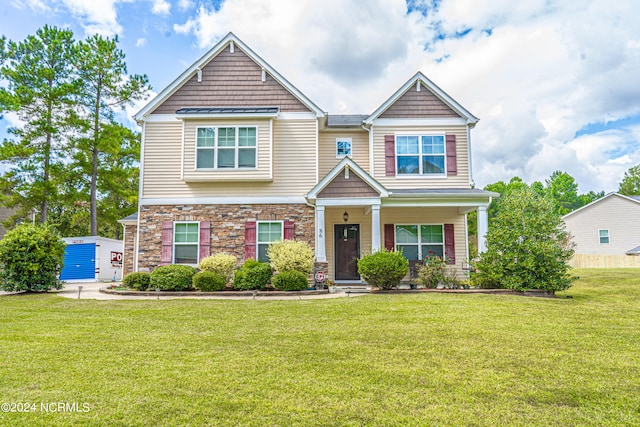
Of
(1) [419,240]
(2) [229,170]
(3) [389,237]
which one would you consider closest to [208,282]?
(2) [229,170]

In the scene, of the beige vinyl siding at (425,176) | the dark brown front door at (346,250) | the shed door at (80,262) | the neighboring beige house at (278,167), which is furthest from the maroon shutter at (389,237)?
the shed door at (80,262)

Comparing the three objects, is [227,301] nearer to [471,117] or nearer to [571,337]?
[571,337]

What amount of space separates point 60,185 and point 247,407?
25.8 metres

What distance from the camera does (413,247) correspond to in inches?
586

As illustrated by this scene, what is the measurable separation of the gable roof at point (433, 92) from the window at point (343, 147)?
1204 millimetres

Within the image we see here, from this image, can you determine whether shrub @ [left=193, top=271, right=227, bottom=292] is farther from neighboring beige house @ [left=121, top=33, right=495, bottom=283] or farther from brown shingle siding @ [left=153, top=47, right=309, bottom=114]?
brown shingle siding @ [left=153, top=47, right=309, bottom=114]

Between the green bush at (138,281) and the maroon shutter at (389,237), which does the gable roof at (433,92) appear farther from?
the green bush at (138,281)

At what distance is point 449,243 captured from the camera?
14.8 meters

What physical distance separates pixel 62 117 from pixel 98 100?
2.36m

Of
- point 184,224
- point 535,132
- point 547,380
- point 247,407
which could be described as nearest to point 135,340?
point 247,407

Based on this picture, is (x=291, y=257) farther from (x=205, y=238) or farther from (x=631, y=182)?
(x=631, y=182)

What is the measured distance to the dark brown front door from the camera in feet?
48.6

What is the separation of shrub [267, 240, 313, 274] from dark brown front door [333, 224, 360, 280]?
2671 millimetres

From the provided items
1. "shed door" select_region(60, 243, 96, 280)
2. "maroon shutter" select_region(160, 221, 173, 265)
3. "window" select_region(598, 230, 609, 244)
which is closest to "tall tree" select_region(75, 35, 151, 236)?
"shed door" select_region(60, 243, 96, 280)
